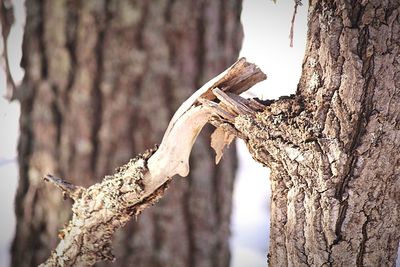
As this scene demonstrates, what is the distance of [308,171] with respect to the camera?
0.58 m

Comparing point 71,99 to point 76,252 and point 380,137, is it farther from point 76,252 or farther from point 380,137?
point 380,137

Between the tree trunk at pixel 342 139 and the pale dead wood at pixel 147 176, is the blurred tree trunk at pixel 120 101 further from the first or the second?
the tree trunk at pixel 342 139

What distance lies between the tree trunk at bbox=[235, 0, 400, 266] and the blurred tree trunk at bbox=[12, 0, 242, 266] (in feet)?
2.04

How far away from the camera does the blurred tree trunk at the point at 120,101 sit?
1176mm

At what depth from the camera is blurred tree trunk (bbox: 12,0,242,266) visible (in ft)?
3.86

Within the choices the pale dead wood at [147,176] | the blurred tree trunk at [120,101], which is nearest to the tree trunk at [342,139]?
the pale dead wood at [147,176]

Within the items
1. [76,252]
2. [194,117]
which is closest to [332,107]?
[194,117]

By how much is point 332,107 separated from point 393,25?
0.12m

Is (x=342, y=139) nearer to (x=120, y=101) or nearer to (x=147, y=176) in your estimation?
(x=147, y=176)

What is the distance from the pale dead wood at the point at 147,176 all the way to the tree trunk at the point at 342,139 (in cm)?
6

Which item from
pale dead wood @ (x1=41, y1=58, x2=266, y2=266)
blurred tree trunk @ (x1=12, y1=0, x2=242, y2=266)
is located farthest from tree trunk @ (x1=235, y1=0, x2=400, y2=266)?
blurred tree trunk @ (x1=12, y1=0, x2=242, y2=266)

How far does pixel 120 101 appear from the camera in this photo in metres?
1.19

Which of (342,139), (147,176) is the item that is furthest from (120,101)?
(342,139)

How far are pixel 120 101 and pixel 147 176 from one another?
51cm
